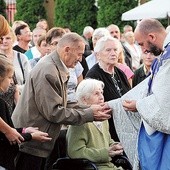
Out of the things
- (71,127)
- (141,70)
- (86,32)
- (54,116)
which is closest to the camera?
(54,116)

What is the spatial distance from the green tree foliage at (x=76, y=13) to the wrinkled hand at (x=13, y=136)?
2294cm

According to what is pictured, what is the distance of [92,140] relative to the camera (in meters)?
6.98

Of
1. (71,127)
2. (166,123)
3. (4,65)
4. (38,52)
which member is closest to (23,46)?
(38,52)

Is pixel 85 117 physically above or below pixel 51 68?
below

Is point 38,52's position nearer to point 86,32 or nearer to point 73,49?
point 73,49

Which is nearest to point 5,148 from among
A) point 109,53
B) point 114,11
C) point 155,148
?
point 155,148

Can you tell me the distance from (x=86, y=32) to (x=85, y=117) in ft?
38.4

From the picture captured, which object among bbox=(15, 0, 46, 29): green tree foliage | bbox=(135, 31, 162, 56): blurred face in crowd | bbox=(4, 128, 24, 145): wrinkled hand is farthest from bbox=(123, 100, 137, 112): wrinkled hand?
bbox=(15, 0, 46, 29): green tree foliage

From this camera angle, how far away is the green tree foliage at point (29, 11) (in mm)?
30203

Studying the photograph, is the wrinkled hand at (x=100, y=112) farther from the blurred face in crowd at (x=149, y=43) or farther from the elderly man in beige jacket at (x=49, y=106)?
the blurred face in crowd at (x=149, y=43)

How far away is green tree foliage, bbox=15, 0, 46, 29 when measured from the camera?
99.1ft

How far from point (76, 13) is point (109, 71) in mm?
20650

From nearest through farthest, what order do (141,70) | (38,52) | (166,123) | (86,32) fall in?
(166,123)
(141,70)
(38,52)
(86,32)

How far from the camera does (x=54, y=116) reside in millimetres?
6508
